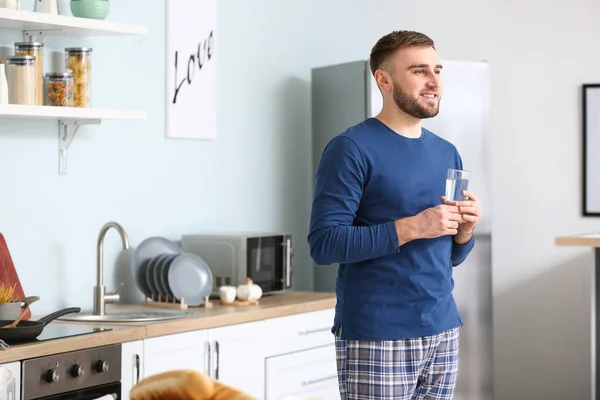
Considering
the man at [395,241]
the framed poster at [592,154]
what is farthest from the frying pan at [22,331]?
the framed poster at [592,154]

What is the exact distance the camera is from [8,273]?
3.09 meters

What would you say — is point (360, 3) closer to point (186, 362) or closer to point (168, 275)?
point (168, 275)

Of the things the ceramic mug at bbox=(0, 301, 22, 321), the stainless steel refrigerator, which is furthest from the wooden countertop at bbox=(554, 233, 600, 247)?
the ceramic mug at bbox=(0, 301, 22, 321)

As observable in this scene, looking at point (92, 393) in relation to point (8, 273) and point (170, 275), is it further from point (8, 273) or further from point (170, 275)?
point (170, 275)

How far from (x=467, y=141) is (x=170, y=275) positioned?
162 centimetres

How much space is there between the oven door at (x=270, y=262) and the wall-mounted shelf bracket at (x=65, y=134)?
795mm

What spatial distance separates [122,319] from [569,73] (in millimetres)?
2907

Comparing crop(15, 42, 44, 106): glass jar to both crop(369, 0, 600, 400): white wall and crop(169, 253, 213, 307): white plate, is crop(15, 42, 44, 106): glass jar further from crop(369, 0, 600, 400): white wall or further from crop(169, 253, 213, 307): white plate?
crop(369, 0, 600, 400): white wall

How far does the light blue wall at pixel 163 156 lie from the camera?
334 cm

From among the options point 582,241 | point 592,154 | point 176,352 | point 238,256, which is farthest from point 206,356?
point 592,154

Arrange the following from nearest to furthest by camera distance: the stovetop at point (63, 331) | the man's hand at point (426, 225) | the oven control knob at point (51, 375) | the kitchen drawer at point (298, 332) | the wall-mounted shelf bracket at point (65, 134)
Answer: the man's hand at point (426, 225), the oven control knob at point (51, 375), the stovetop at point (63, 331), the wall-mounted shelf bracket at point (65, 134), the kitchen drawer at point (298, 332)

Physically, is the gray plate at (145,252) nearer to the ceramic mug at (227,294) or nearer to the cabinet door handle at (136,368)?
the ceramic mug at (227,294)

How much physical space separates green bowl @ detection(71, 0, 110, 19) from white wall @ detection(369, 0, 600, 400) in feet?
6.80

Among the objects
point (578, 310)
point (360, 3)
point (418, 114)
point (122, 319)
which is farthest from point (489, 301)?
point (418, 114)
